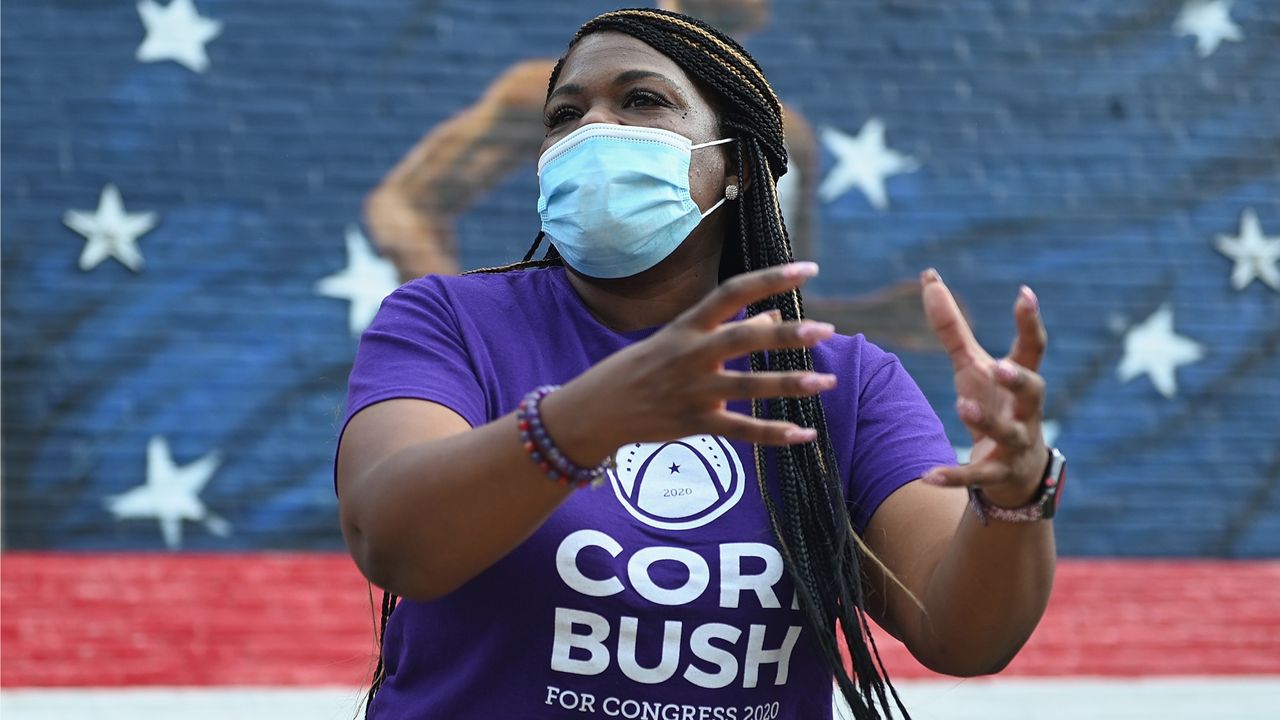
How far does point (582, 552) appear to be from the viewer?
64.9 inches

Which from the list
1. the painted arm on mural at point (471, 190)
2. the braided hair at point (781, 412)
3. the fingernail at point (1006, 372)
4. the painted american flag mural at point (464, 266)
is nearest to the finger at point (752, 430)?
the fingernail at point (1006, 372)

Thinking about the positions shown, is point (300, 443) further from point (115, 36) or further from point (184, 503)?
point (115, 36)

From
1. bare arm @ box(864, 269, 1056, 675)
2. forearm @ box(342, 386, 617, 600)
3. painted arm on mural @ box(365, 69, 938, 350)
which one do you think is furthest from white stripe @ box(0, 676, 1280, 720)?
forearm @ box(342, 386, 617, 600)

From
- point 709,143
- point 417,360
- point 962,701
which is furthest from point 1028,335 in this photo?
point 962,701

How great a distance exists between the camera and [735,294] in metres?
1.27

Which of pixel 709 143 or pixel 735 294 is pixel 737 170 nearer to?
pixel 709 143

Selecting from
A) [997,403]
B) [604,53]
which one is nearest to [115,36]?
[604,53]

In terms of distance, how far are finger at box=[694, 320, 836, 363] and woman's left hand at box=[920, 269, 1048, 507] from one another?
225 millimetres

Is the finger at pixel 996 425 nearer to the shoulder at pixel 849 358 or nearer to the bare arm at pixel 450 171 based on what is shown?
the shoulder at pixel 849 358

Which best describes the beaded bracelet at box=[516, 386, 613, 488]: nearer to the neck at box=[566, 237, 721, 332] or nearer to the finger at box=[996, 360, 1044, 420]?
the finger at box=[996, 360, 1044, 420]

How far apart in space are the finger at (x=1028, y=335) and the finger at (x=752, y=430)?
10.0 inches

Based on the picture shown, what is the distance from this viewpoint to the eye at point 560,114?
210 centimetres

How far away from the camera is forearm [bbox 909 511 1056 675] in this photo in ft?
5.07

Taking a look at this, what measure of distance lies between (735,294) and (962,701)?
172 inches
